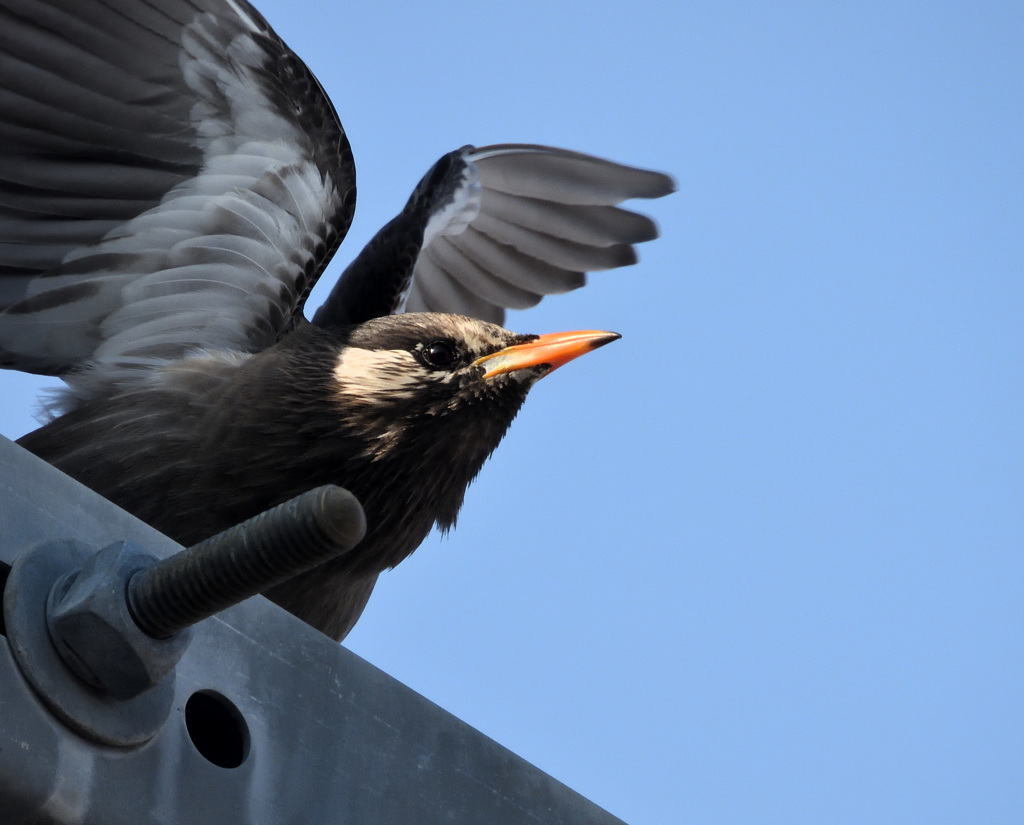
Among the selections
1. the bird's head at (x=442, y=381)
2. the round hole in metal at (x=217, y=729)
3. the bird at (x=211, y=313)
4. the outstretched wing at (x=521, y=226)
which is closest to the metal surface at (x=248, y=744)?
the round hole in metal at (x=217, y=729)

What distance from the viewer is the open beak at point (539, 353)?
347 centimetres

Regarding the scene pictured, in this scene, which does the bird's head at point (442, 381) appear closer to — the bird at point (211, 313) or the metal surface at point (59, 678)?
the bird at point (211, 313)

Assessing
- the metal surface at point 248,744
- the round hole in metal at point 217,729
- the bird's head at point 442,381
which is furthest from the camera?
the bird's head at point 442,381

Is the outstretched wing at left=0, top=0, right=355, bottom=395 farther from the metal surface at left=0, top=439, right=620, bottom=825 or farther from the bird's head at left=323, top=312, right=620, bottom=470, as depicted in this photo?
the metal surface at left=0, top=439, right=620, bottom=825

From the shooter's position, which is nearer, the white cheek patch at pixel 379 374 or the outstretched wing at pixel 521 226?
the white cheek patch at pixel 379 374

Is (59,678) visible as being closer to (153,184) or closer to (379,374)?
(379,374)

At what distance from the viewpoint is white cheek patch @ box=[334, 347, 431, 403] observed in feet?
11.2

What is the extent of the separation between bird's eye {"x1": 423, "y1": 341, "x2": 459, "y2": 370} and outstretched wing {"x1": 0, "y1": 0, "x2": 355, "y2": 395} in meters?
0.41

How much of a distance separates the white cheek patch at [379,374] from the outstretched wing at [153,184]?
0.29 meters

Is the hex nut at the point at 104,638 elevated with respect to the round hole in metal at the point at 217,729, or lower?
elevated

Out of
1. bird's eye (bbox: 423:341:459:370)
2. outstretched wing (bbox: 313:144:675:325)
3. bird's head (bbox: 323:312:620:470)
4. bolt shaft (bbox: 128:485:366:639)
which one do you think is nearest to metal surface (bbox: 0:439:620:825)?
bolt shaft (bbox: 128:485:366:639)

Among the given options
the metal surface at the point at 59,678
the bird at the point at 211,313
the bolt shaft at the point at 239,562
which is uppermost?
the bolt shaft at the point at 239,562

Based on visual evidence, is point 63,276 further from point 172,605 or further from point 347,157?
point 172,605

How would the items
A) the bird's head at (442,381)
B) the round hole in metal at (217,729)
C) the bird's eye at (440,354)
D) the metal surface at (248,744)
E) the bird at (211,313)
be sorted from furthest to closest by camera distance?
the bird's eye at (440,354) < the bird's head at (442,381) < the bird at (211,313) < the round hole in metal at (217,729) < the metal surface at (248,744)
